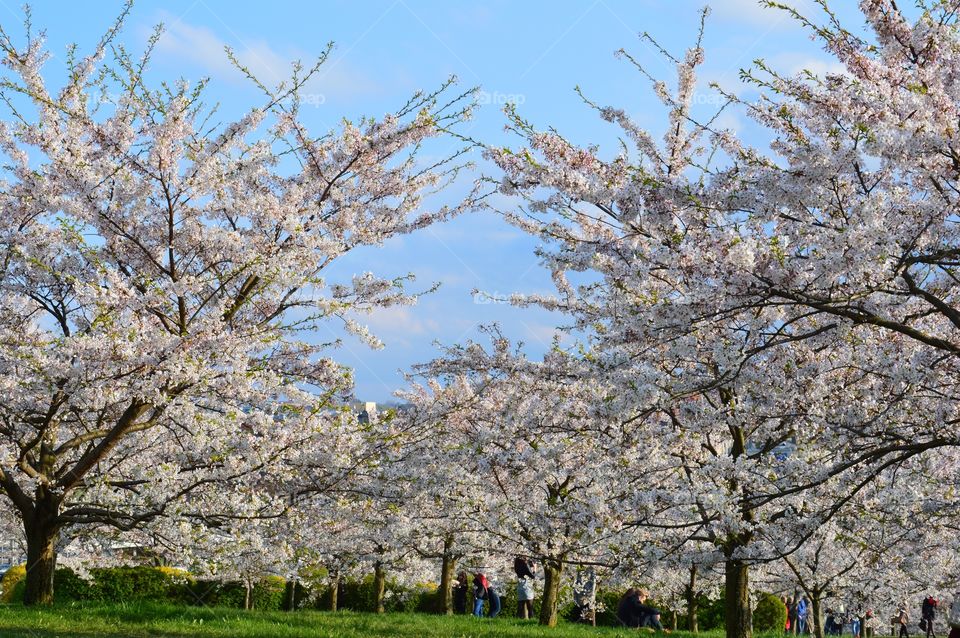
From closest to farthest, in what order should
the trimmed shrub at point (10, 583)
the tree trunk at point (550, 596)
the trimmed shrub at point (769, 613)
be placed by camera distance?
the tree trunk at point (550, 596) < the trimmed shrub at point (10, 583) < the trimmed shrub at point (769, 613)

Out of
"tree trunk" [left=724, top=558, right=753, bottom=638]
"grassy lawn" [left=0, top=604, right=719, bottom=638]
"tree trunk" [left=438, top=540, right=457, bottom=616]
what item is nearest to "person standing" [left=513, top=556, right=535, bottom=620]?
"tree trunk" [left=438, top=540, right=457, bottom=616]

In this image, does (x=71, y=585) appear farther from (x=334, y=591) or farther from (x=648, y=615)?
(x=648, y=615)

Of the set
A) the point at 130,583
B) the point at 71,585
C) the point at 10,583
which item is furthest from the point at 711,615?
the point at 10,583

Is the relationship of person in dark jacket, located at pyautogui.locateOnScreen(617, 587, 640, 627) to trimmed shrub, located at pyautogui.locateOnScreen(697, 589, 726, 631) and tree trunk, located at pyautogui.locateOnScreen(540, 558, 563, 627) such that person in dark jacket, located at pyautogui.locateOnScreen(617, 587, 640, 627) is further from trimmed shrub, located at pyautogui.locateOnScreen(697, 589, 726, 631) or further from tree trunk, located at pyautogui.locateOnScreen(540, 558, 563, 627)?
trimmed shrub, located at pyautogui.locateOnScreen(697, 589, 726, 631)

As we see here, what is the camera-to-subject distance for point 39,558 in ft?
37.4

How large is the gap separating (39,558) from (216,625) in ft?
8.78

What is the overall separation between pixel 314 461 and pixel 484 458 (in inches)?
118

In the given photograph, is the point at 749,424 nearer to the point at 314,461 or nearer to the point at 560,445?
the point at 560,445

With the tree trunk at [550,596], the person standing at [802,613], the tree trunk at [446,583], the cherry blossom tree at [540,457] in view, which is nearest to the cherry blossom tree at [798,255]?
the cherry blossom tree at [540,457]

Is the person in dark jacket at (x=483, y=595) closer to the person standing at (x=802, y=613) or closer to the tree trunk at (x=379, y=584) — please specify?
the tree trunk at (x=379, y=584)

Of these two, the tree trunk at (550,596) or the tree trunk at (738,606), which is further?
the tree trunk at (550,596)

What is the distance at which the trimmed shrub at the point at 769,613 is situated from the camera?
22297 mm

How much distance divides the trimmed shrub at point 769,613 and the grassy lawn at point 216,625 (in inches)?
355

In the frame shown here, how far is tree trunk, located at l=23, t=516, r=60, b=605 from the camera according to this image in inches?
435
